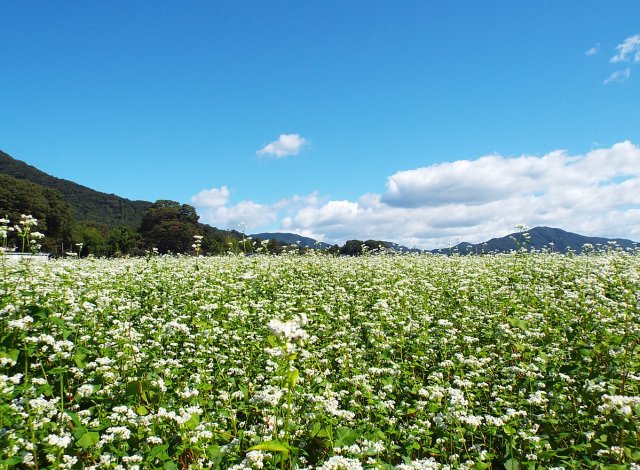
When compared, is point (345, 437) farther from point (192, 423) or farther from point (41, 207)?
point (41, 207)

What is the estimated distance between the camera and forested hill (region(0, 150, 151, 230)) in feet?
546

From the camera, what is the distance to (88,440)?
399 centimetres

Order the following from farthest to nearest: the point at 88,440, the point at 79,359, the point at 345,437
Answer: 1. the point at 79,359
2. the point at 345,437
3. the point at 88,440

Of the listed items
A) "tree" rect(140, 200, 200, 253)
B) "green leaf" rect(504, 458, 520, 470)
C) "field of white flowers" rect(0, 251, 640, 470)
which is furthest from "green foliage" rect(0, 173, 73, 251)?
"green leaf" rect(504, 458, 520, 470)

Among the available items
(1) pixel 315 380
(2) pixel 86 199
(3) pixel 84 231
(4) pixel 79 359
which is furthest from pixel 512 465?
(2) pixel 86 199

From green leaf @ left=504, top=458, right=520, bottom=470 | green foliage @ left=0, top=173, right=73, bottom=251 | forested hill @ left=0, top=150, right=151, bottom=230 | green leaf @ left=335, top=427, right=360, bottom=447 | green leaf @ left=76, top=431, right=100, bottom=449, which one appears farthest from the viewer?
forested hill @ left=0, top=150, right=151, bottom=230

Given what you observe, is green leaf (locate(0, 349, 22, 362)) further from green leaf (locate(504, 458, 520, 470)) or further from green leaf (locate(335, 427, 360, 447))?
green leaf (locate(504, 458, 520, 470))

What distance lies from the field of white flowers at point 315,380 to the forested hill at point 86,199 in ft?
553

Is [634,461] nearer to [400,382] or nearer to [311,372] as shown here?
[400,382]

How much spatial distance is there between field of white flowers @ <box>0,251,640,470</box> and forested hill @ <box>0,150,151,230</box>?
168635 mm

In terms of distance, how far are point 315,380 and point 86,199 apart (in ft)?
682

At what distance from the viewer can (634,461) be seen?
14.1ft

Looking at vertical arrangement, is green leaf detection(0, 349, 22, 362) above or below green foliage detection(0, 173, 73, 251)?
below

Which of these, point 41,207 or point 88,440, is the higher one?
point 41,207
